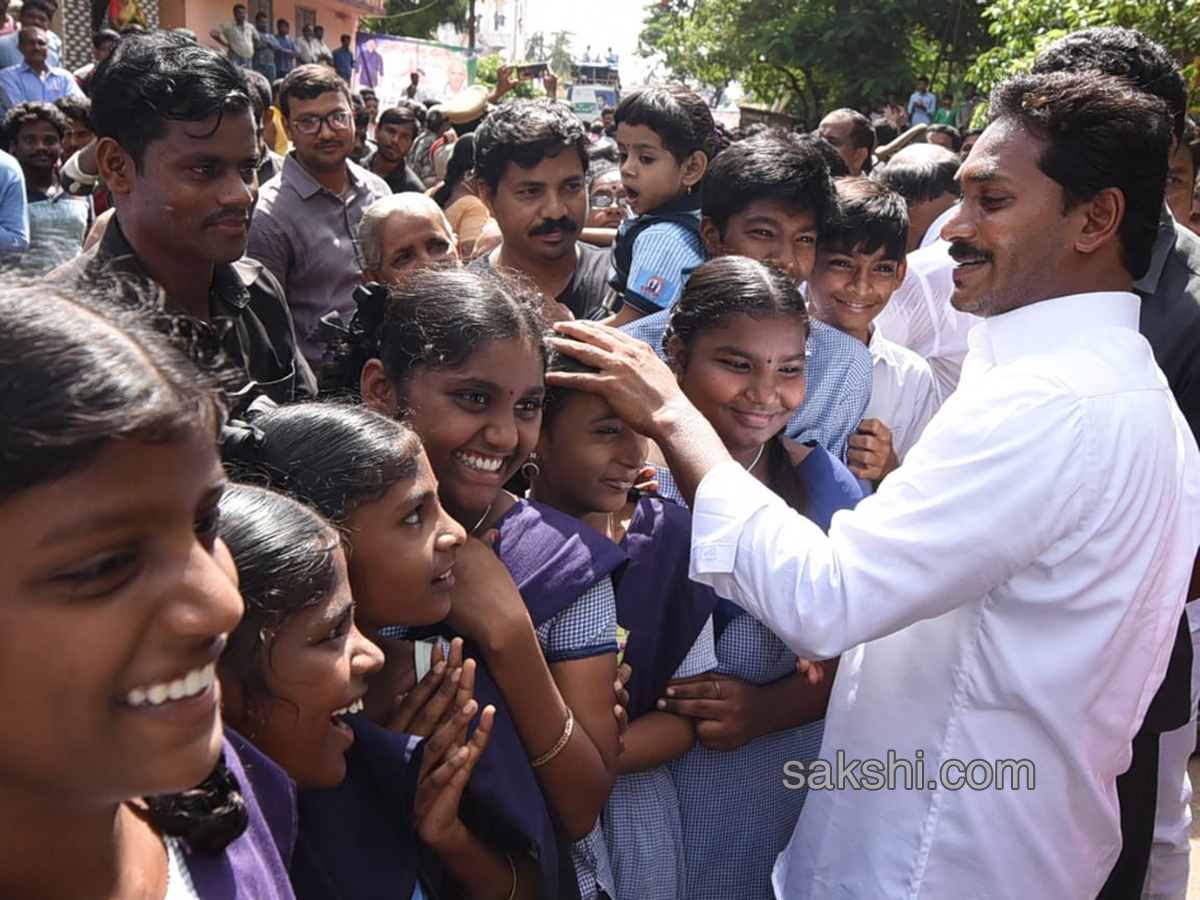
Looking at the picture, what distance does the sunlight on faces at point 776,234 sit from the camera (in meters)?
2.78

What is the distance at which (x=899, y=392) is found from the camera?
2.97 m

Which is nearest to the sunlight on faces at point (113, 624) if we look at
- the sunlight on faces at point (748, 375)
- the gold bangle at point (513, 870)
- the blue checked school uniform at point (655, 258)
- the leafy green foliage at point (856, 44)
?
the gold bangle at point (513, 870)

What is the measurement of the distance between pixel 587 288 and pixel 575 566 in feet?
6.22

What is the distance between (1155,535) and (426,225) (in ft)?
7.59

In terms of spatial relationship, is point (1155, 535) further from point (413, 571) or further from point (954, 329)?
point (954, 329)

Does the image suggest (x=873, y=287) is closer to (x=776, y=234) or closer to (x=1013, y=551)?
(x=776, y=234)

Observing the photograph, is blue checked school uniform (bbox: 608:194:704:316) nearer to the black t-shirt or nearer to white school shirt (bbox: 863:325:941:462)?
the black t-shirt

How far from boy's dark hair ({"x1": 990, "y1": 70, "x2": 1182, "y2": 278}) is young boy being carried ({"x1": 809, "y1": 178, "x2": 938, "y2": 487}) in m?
1.10

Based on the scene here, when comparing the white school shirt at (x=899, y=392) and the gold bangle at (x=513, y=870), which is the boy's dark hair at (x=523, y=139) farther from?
the gold bangle at (x=513, y=870)

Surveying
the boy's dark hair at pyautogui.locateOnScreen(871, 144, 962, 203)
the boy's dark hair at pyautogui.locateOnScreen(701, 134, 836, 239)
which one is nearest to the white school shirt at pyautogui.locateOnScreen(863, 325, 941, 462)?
the boy's dark hair at pyautogui.locateOnScreen(701, 134, 836, 239)

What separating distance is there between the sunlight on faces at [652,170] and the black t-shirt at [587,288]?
0.38 m

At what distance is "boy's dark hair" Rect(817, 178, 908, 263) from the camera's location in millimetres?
2965

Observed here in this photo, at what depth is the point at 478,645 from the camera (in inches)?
A: 64.4

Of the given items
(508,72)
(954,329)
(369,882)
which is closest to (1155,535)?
(369,882)
